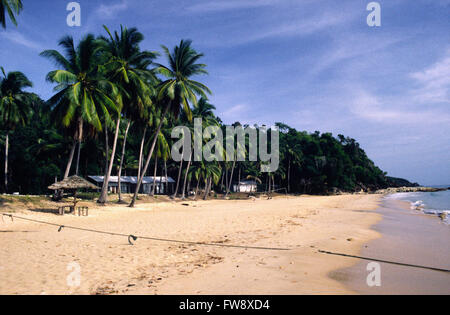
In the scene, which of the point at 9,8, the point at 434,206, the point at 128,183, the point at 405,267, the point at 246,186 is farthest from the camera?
the point at 246,186

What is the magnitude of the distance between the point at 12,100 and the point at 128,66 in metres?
14.5

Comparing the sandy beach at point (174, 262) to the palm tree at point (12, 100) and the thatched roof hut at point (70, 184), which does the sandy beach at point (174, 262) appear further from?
the palm tree at point (12, 100)

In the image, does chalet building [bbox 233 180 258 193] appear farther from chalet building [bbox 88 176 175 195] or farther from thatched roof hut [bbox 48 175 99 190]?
thatched roof hut [bbox 48 175 99 190]

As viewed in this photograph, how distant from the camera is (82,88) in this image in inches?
706

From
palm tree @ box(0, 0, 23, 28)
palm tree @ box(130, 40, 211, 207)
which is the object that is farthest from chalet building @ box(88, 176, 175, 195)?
palm tree @ box(0, 0, 23, 28)

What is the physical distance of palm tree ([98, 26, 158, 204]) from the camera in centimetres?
1983

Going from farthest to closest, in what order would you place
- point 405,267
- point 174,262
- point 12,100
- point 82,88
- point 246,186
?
point 246,186 < point 12,100 < point 82,88 < point 174,262 < point 405,267

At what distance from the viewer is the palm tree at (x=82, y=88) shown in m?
16.9

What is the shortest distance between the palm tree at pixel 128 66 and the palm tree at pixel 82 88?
3.53 ft

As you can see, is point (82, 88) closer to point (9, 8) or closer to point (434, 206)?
point (9, 8)

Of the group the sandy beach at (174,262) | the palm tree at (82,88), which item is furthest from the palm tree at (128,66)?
the sandy beach at (174,262)

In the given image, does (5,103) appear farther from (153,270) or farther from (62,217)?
(153,270)

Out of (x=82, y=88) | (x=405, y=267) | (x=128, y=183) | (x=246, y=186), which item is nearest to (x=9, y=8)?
(x=82, y=88)
